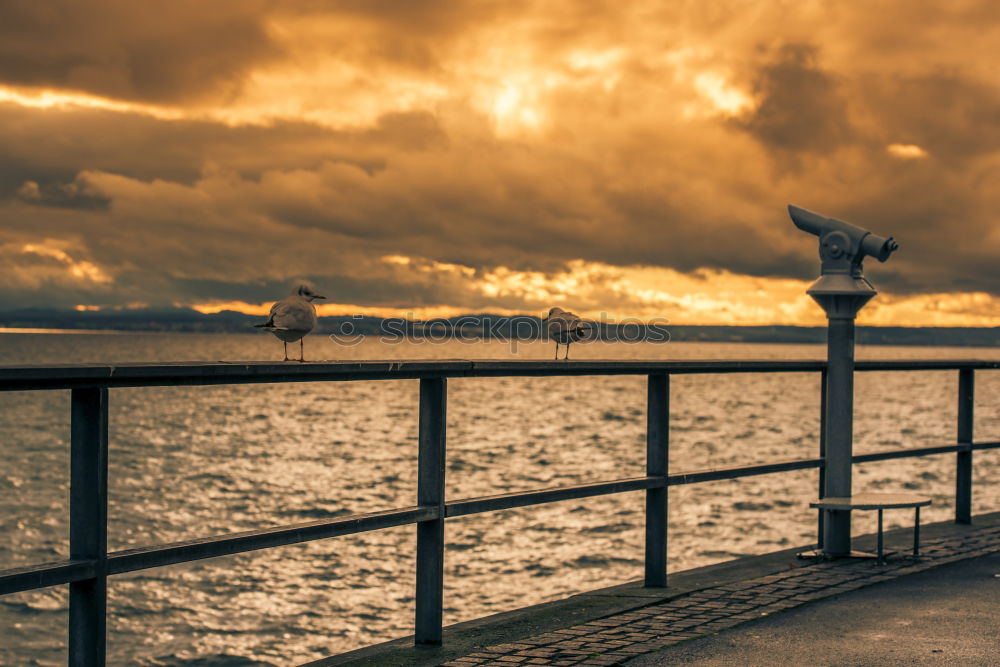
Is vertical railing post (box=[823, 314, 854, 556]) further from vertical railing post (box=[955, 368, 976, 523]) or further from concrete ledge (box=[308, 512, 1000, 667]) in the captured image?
vertical railing post (box=[955, 368, 976, 523])

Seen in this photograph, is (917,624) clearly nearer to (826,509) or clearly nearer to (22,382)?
(826,509)

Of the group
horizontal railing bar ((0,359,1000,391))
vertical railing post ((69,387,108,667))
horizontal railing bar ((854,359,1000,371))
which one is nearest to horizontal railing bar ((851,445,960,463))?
horizontal railing bar ((854,359,1000,371))

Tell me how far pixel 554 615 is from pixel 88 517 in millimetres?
2605

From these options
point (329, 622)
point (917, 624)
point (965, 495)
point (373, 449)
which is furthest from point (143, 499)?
point (917, 624)

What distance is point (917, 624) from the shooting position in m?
4.96

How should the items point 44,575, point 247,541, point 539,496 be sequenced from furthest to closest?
point 539,496, point 247,541, point 44,575

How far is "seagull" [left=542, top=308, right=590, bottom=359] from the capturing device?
231 inches

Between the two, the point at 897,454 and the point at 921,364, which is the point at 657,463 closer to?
the point at 897,454

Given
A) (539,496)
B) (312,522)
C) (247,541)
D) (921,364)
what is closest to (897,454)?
(921,364)

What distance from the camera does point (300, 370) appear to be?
3.89m

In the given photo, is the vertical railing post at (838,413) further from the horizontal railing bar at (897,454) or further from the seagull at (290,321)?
the seagull at (290,321)

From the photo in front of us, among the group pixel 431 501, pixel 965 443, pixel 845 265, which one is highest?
pixel 845 265

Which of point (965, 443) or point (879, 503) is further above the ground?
point (965, 443)

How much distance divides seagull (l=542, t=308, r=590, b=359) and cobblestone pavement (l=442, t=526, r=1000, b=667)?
56.3 inches
